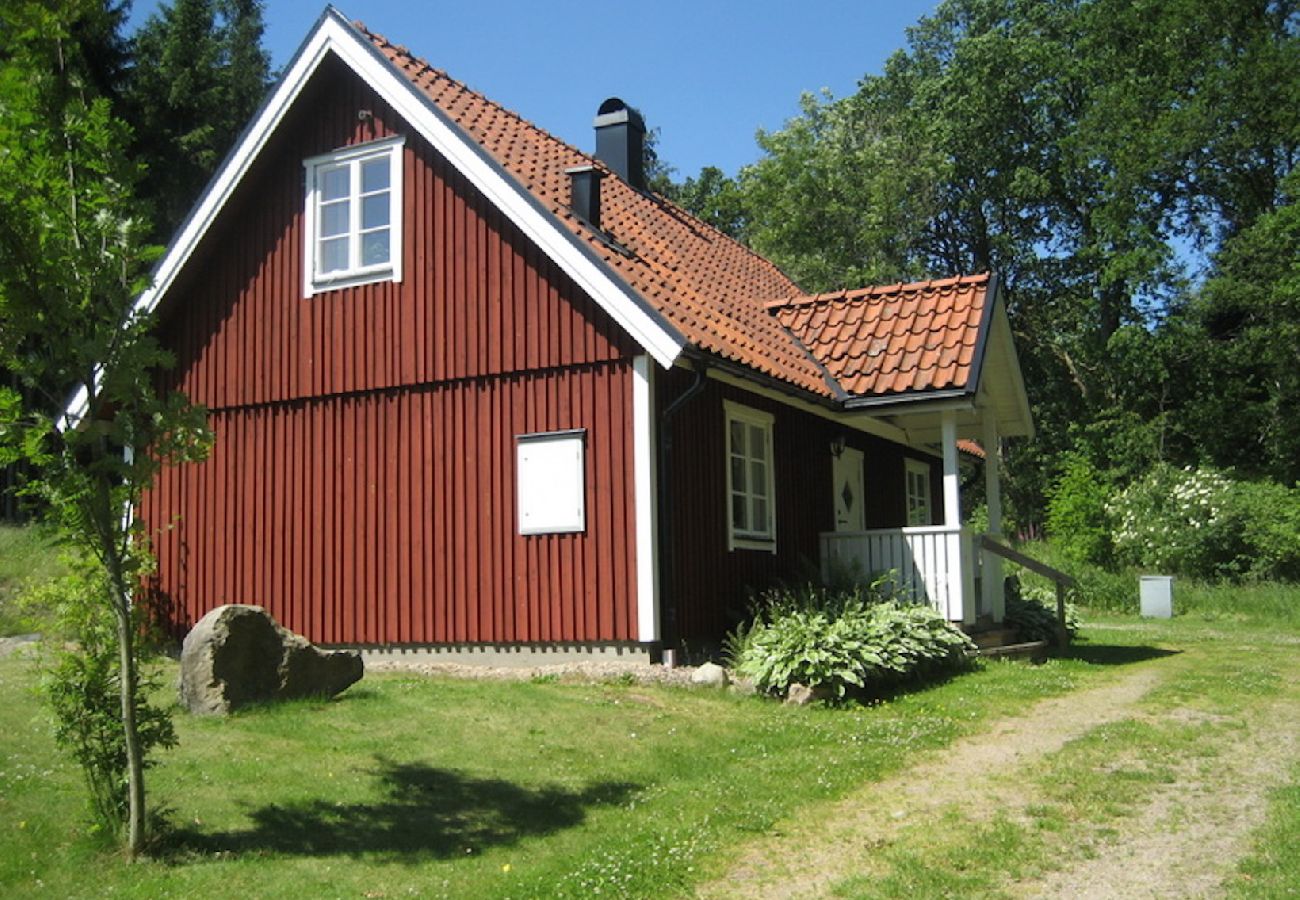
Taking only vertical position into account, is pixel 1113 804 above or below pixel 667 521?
below

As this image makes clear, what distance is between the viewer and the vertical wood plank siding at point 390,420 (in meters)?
12.6

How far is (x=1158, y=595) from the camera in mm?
23797

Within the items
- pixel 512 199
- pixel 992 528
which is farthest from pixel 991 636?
pixel 512 199

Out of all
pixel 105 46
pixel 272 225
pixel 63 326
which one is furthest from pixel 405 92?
pixel 105 46

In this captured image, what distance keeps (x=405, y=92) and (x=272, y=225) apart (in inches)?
96.6

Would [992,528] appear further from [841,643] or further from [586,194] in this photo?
[586,194]

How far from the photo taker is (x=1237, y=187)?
35406 mm

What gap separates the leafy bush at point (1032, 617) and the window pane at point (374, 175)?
9420 mm

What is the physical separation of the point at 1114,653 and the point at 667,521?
287 inches

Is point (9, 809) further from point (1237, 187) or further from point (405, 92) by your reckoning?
point (1237, 187)

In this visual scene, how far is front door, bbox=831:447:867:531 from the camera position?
16.7m

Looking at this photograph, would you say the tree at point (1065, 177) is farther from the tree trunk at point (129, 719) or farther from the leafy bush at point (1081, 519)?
the tree trunk at point (129, 719)

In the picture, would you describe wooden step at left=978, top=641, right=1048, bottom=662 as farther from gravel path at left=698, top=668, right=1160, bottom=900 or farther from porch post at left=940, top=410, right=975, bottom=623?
gravel path at left=698, top=668, right=1160, bottom=900

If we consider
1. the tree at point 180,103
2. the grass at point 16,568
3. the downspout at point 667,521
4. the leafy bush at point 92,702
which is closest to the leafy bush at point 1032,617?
the downspout at point 667,521
